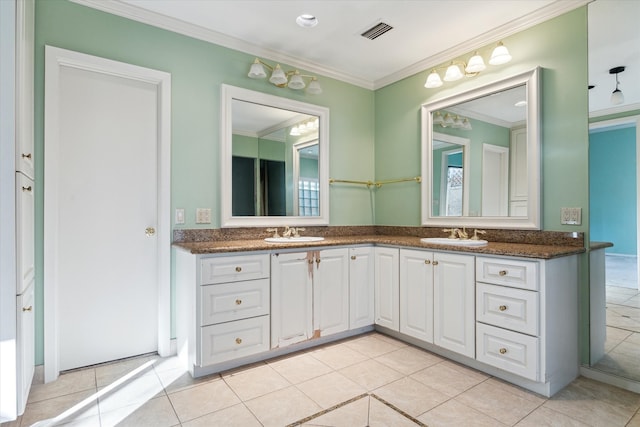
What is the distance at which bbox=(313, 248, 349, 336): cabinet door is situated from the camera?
2.64m

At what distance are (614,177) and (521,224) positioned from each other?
1.94 ft

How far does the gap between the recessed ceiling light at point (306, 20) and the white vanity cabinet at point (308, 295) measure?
65.8 inches

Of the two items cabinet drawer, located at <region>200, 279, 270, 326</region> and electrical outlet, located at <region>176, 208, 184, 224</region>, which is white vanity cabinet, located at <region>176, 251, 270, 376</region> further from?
electrical outlet, located at <region>176, 208, 184, 224</region>

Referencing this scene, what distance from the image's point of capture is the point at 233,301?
2.24 m

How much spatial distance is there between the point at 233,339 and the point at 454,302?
1.50 meters

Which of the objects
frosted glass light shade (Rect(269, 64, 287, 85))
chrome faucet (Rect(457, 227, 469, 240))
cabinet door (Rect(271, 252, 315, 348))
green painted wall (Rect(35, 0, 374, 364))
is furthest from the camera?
frosted glass light shade (Rect(269, 64, 287, 85))

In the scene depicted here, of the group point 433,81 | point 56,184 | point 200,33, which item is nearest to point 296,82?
point 200,33

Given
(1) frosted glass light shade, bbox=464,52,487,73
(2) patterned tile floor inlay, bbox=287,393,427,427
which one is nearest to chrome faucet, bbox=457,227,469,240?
(1) frosted glass light shade, bbox=464,52,487,73

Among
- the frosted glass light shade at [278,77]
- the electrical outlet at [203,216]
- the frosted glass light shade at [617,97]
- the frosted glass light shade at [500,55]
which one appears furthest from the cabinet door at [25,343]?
the frosted glass light shade at [617,97]

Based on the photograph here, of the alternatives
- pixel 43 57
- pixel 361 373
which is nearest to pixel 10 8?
pixel 43 57

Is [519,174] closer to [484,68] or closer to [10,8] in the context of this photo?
[484,68]

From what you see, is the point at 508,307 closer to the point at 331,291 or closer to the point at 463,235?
the point at 463,235

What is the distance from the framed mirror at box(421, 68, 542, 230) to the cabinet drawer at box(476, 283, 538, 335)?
2.08 ft

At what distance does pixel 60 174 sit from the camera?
217cm
